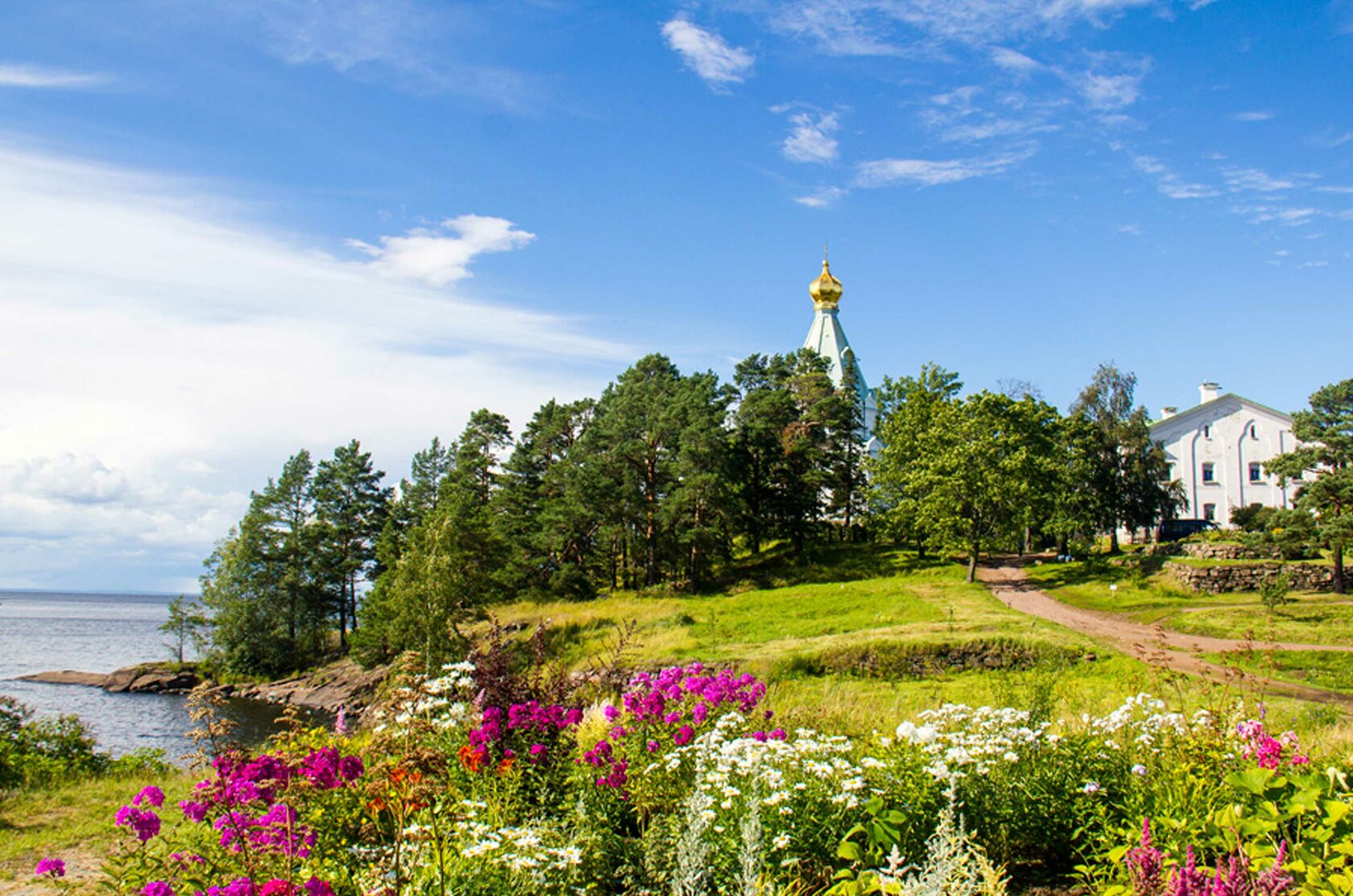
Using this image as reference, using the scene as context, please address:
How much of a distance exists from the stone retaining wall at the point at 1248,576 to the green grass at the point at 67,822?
2963cm

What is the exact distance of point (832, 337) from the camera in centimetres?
5772

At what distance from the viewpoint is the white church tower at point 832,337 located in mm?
55500

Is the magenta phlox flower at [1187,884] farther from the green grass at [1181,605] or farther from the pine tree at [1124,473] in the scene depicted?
the pine tree at [1124,473]

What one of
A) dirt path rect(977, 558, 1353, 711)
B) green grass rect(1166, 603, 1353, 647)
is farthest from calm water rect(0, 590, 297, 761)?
green grass rect(1166, 603, 1353, 647)

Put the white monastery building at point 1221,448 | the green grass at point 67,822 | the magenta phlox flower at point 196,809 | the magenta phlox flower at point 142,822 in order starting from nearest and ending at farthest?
the magenta phlox flower at point 142,822 → the magenta phlox flower at point 196,809 → the green grass at point 67,822 → the white monastery building at point 1221,448

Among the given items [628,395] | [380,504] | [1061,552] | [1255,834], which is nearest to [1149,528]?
[1061,552]

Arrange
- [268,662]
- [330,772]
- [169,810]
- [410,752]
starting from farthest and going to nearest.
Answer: [268,662] < [169,810] < [330,772] < [410,752]

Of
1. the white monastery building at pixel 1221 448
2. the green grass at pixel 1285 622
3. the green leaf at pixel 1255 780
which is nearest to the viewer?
the green leaf at pixel 1255 780

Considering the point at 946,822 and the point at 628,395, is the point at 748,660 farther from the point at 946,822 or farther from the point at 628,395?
the point at 628,395

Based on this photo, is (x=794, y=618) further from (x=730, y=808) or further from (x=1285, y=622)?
(x=730, y=808)

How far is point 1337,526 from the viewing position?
24906 millimetres

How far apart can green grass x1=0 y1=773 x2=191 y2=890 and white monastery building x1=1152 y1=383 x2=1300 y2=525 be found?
51.1 metres

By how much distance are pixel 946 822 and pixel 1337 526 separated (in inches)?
1083

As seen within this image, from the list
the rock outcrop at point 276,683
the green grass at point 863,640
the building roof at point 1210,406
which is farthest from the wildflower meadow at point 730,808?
the building roof at point 1210,406
